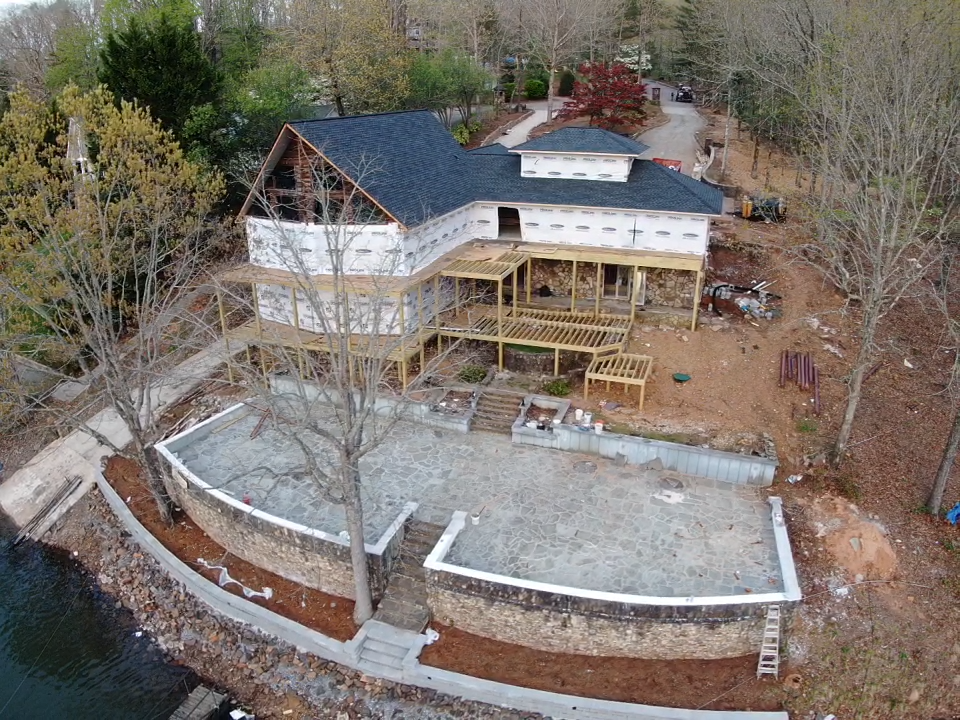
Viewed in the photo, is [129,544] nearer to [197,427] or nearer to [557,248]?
[197,427]

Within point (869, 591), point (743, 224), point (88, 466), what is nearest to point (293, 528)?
point (88, 466)

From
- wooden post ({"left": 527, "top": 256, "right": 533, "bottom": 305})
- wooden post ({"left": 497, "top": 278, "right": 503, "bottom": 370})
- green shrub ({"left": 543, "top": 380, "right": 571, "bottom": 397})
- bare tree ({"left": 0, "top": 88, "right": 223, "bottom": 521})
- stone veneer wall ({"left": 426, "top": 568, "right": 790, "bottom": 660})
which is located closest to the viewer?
stone veneer wall ({"left": 426, "top": 568, "right": 790, "bottom": 660})

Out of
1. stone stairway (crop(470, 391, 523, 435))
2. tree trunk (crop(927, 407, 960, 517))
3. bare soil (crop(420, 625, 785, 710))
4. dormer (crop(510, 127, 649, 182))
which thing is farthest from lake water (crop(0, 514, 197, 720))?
dormer (crop(510, 127, 649, 182))

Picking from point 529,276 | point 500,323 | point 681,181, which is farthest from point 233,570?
point 681,181

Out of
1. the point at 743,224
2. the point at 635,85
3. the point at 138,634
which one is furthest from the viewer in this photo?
the point at 635,85

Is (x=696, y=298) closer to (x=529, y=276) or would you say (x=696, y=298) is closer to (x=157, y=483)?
(x=529, y=276)

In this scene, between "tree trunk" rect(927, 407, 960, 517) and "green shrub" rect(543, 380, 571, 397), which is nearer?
"tree trunk" rect(927, 407, 960, 517)

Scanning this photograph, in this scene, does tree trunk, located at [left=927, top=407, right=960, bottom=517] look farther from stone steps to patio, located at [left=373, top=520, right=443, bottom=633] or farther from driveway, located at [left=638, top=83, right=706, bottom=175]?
driveway, located at [left=638, top=83, right=706, bottom=175]

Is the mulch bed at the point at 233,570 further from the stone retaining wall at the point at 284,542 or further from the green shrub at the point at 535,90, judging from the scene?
the green shrub at the point at 535,90
